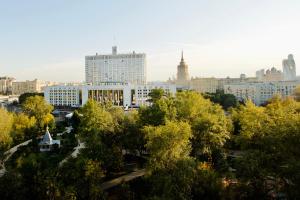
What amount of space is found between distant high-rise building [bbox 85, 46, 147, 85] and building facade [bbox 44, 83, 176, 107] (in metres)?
13.7

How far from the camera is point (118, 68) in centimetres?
8000

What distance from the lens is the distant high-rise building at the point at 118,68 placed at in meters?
79.3

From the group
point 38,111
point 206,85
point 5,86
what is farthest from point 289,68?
point 5,86

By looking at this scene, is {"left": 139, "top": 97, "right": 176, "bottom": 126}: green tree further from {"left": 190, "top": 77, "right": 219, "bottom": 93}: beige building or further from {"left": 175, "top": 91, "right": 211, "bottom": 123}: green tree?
{"left": 190, "top": 77, "right": 219, "bottom": 93}: beige building

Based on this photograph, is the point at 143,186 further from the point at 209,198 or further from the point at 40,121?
the point at 40,121

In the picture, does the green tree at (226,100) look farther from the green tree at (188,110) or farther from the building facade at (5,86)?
the building facade at (5,86)

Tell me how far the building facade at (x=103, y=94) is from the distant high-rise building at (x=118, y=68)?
13.7 meters

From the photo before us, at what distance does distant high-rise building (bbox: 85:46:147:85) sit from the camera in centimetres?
7931

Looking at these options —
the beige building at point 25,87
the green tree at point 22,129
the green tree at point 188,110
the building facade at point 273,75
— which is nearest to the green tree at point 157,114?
the green tree at point 188,110

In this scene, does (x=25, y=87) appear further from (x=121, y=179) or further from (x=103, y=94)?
(x=121, y=179)

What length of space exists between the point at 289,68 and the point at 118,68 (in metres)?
57.6

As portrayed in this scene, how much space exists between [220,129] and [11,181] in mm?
11347

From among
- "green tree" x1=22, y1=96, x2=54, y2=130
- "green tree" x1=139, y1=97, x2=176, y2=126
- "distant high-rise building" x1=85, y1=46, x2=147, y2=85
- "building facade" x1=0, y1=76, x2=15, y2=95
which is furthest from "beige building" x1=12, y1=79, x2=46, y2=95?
"green tree" x1=139, y1=97, x2=176, y2=126

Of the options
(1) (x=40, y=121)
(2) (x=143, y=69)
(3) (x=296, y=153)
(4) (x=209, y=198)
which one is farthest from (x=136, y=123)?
(2) (x=143, y=69)
